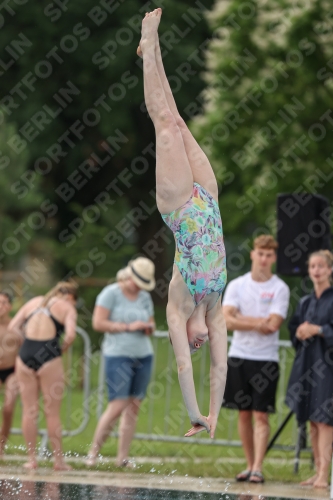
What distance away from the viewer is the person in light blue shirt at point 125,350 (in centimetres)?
866

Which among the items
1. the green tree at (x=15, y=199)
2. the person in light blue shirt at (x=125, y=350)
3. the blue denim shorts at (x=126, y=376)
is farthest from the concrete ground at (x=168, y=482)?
the green tree at (x=15, y=199)

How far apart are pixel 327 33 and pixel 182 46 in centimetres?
544

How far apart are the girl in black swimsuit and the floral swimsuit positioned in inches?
119

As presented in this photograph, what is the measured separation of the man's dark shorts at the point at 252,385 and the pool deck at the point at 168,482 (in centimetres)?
68

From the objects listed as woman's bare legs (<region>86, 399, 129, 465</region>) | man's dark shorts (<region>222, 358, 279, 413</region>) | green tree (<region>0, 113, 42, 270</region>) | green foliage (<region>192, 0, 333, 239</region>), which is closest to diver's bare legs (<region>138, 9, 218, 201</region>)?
man's dark shorts (<region>222, 358, 279, 413</region>)

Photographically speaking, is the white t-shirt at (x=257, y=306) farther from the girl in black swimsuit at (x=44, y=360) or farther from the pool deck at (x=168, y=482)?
the girl in black swimsuit at (x=44, y=360)

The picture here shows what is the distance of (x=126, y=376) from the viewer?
870 centimetres

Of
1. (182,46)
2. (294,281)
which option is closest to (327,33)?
(294,281)

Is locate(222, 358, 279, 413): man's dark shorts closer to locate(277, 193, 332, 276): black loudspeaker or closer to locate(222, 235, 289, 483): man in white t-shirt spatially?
locate(222, 235, 289, 483): man in white t-shirt

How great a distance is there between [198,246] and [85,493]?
2.21 metres

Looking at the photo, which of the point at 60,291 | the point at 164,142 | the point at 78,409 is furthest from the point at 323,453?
the point at 78,409

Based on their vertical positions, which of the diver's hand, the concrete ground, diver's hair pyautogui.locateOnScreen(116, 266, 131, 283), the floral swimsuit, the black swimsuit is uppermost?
the floral swimsuit

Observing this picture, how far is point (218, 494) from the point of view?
22.9 ft

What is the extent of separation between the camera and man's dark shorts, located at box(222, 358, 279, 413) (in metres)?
8.16
